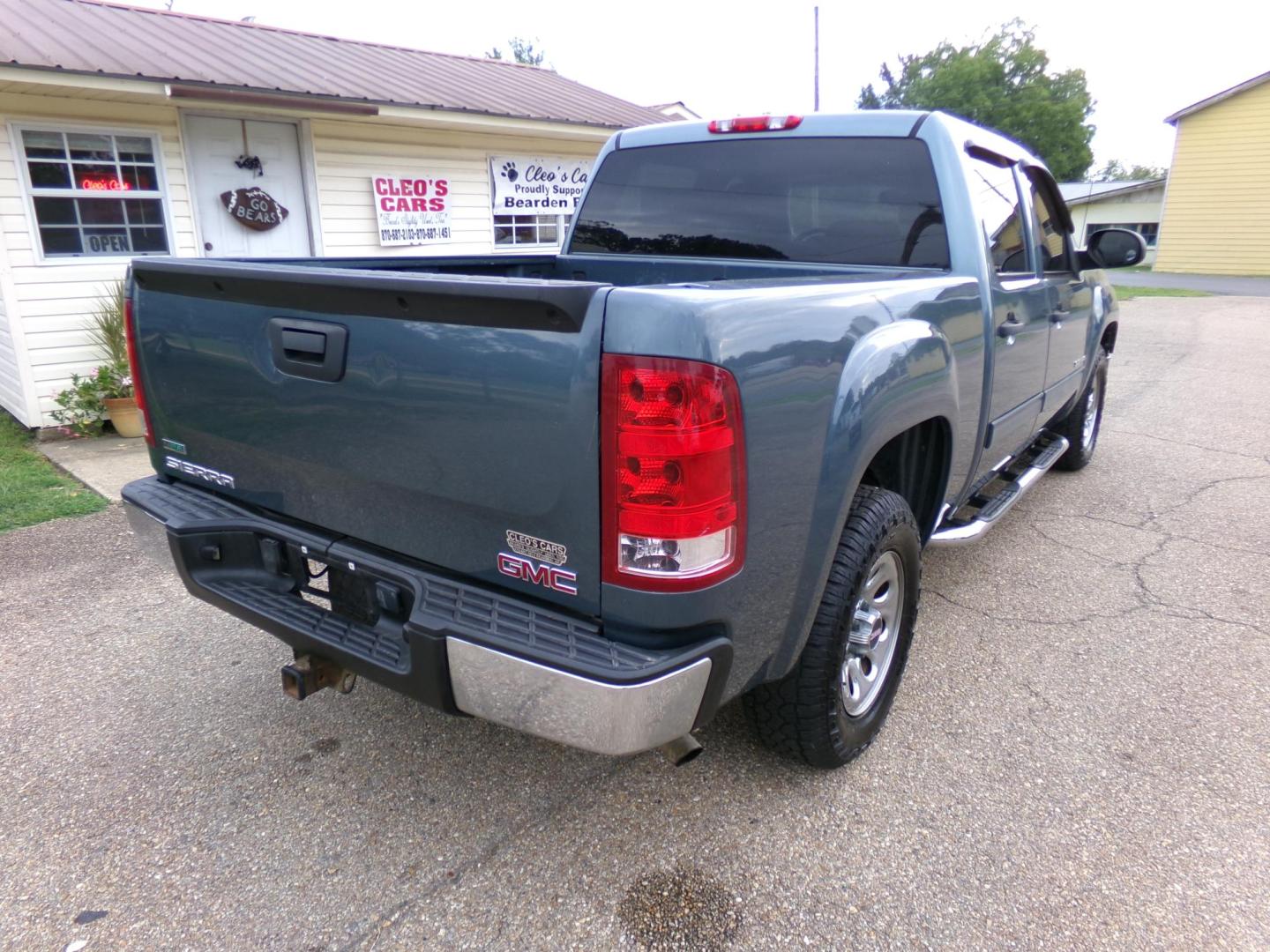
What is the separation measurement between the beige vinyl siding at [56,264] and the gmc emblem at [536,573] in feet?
21.2

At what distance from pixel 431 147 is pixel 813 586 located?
823 cm

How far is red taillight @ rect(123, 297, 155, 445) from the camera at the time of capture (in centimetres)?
268

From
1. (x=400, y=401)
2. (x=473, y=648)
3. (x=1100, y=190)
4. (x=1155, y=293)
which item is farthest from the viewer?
(x=1100, y=190)

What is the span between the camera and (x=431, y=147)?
9.01 meters

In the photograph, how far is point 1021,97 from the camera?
183ft

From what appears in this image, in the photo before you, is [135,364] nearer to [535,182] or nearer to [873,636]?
[873,636]

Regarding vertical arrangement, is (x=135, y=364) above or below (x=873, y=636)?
above

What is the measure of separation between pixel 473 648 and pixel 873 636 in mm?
1434

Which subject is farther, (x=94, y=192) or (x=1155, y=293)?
(x=1155, y=293)

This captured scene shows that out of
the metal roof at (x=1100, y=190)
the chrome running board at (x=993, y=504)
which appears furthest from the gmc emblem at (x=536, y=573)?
the metal roof at (x=1100, y=190)

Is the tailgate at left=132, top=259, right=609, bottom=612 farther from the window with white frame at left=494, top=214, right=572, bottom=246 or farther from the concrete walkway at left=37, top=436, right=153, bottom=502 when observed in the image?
the window with white frame at left=494, top=214, right=572, bottom=246

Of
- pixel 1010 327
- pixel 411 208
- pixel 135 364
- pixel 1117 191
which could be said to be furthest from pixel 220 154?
pixel 1117 191

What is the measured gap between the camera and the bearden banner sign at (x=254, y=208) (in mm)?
7637

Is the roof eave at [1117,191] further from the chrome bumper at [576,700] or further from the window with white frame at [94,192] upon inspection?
the chrome bumper at [576,700]
